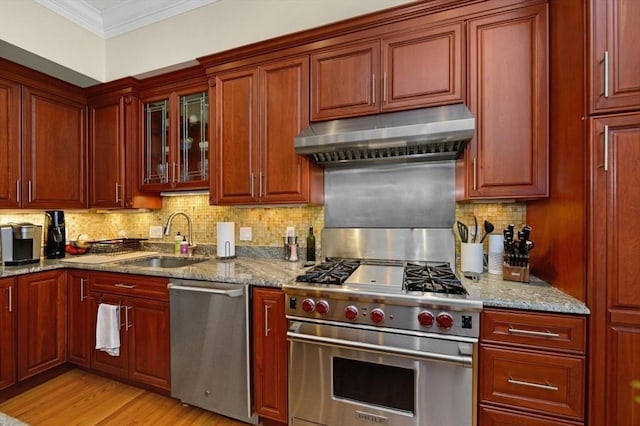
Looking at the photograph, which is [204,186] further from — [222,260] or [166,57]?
[166,57]

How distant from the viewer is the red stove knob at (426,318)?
1319 millimetres

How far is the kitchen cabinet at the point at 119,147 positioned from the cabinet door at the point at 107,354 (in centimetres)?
83

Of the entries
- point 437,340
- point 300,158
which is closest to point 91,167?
point 300,158

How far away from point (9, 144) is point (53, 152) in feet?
0.96

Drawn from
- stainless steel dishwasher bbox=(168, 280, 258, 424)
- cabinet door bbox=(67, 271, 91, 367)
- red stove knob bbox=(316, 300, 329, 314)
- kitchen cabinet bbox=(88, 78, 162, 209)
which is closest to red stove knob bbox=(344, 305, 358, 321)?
red stove knob bbox=(316, 300, 329, 314)

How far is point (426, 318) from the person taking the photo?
1324 millimetres

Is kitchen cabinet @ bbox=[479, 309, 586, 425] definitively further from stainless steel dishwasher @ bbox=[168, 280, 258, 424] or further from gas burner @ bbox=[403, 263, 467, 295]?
stainless steel dishwasher @ bbox=[168, 280, 258, 424]

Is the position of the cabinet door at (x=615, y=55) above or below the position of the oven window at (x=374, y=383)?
above

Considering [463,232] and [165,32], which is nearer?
[463,232]

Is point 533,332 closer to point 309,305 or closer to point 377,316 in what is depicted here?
point 377,316

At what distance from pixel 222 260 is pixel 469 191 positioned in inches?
72.2

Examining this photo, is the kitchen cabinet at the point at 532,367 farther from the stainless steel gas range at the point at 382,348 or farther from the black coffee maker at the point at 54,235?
the black coffee maker at the point at 54,235

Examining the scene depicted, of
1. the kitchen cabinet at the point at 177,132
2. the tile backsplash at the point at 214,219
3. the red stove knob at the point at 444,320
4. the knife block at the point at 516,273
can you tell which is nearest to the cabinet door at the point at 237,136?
the kitchen cabinet at the point at 177,132

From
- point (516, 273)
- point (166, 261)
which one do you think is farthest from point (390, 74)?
point (166, 261)
